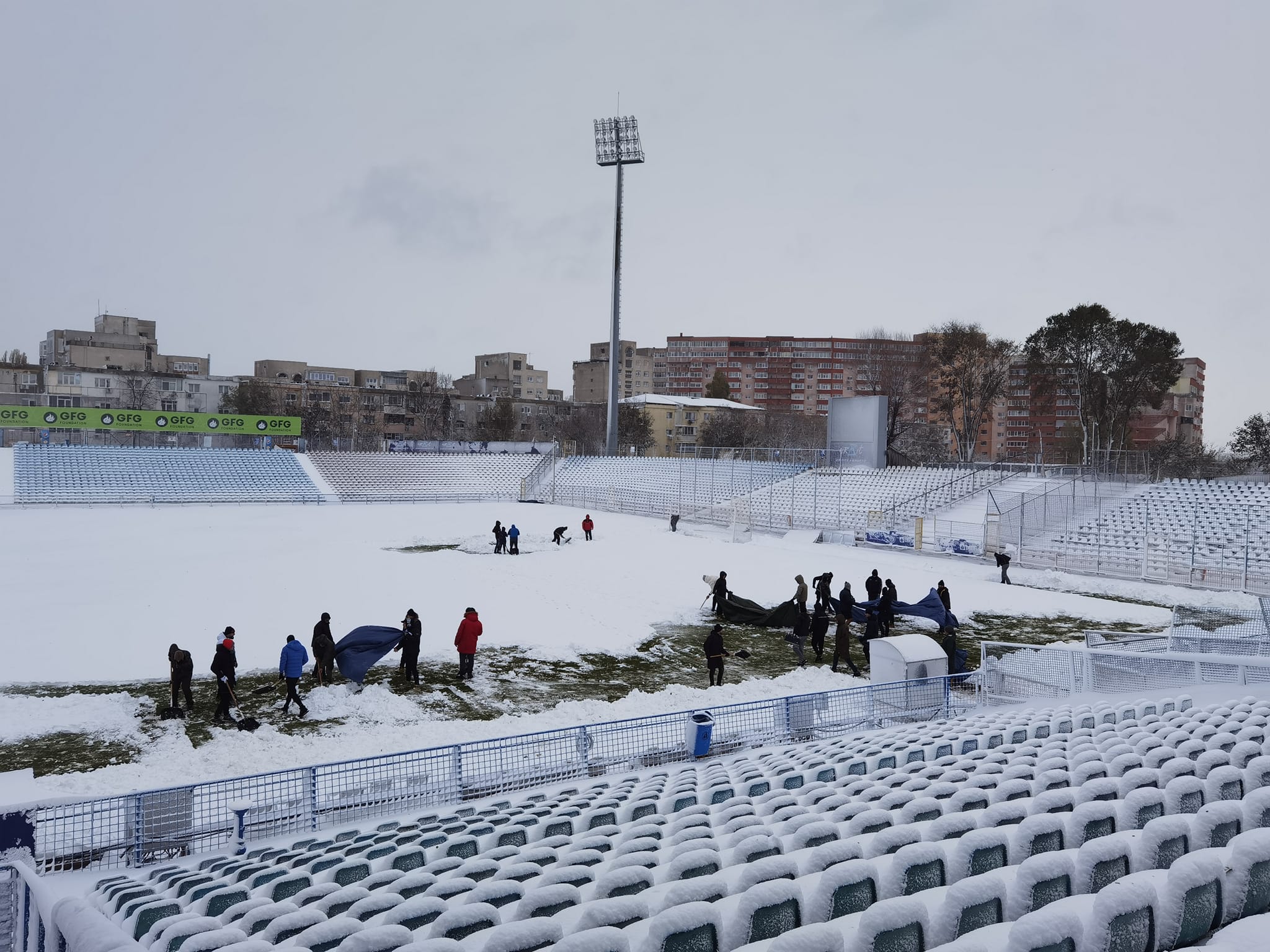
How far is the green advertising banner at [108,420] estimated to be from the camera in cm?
5225

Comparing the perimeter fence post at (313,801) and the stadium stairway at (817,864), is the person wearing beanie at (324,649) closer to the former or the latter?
the perimeter fence post at (313,801)

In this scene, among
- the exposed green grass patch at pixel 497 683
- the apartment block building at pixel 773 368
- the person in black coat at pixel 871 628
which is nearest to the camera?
the exposed green grass patch at pixel 497 683

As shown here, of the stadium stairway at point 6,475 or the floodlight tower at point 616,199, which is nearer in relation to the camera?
the stadium stairway at point 6,475

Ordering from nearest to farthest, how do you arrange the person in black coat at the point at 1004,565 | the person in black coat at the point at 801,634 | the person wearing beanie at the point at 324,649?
1. the person wearing beanie at the point at 324,649
2. the person in black coat at the point at 801,634
3. the person in black coat at the point at 1004,565

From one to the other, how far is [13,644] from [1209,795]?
59.8ft

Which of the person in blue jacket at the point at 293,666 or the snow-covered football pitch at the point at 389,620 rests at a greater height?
the person in blue jacket at the point at 293,666

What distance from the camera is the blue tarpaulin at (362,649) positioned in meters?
14.1

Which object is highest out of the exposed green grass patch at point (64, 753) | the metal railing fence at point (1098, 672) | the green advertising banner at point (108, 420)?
the green advertising banner at point (108, 420)

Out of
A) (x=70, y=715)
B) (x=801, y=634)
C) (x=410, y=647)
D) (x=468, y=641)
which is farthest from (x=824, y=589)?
(x=70, y=715)

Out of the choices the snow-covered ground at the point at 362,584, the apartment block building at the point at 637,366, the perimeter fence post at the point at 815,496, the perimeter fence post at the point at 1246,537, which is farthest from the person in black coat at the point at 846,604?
the apartment block building at the point at 637,366

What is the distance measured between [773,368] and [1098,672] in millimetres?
144757

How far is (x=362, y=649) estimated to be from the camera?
14.3 meters

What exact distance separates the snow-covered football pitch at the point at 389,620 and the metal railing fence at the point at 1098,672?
8.28 feet

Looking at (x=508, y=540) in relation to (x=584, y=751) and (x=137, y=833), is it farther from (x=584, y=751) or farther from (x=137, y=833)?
(x=137, y=833)
